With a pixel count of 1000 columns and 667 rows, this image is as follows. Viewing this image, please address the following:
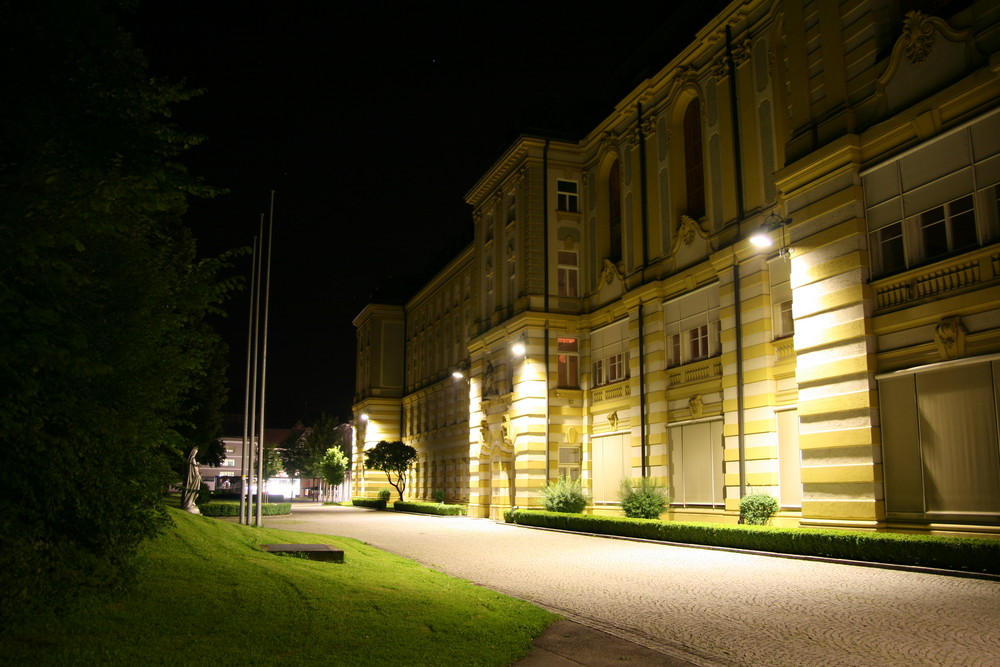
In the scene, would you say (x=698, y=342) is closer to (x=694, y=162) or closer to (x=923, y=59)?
(x=694, y=162)

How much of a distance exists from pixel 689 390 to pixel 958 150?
1421 centimetres

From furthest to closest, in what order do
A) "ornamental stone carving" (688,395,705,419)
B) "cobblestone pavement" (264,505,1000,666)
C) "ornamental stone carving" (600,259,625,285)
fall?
"ornamental stone carving" (600,259,625,285) < "ornamental stone carving" (688,395,705,419) < "cobblestone pavement" (264,505,1000,666)

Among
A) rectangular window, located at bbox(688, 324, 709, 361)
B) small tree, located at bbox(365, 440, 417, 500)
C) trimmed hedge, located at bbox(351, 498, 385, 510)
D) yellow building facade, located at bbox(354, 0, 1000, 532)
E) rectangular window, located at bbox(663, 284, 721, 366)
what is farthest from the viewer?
small tree, located at bbox(365, 440, 417, 500)

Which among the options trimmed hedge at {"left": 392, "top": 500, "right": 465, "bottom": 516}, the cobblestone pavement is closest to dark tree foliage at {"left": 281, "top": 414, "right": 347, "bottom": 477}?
trimmed hedge at {"left": 392, "top": 500, "right": 465, "bottom": 516}

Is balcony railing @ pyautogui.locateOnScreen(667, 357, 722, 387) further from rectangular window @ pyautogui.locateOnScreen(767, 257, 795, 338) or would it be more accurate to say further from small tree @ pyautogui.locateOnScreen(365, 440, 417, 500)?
small tree @ pyautogui.locateOnScreen(365, 440, 417, 500)

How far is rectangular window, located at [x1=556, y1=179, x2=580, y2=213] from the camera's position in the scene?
140 feet

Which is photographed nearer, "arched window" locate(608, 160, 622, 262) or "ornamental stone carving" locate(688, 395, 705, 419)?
"ornamental stone carving" locate(688, 395, 705, 419)

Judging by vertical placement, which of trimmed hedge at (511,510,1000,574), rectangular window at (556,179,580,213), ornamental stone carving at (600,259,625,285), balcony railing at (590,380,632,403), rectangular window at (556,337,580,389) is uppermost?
rectangular window at (556,179,580,213)

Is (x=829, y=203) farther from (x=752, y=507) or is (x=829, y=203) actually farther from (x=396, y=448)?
(x=396, y=448)

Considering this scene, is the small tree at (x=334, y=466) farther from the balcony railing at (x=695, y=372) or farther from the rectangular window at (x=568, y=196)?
the balcony railing at (x=695, y=372)

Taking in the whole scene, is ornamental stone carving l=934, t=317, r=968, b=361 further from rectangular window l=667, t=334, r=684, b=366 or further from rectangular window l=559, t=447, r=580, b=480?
rectangular window l=559, t=447, r=580, b=480

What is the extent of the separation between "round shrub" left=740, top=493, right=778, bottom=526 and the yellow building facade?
59 cm

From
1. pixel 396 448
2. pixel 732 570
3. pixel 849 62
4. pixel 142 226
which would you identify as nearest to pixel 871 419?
pixel 732 570

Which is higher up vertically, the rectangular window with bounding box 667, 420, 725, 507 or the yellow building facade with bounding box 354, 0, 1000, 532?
the yellow building facade with bounding box 354, 0, 1000, 532
